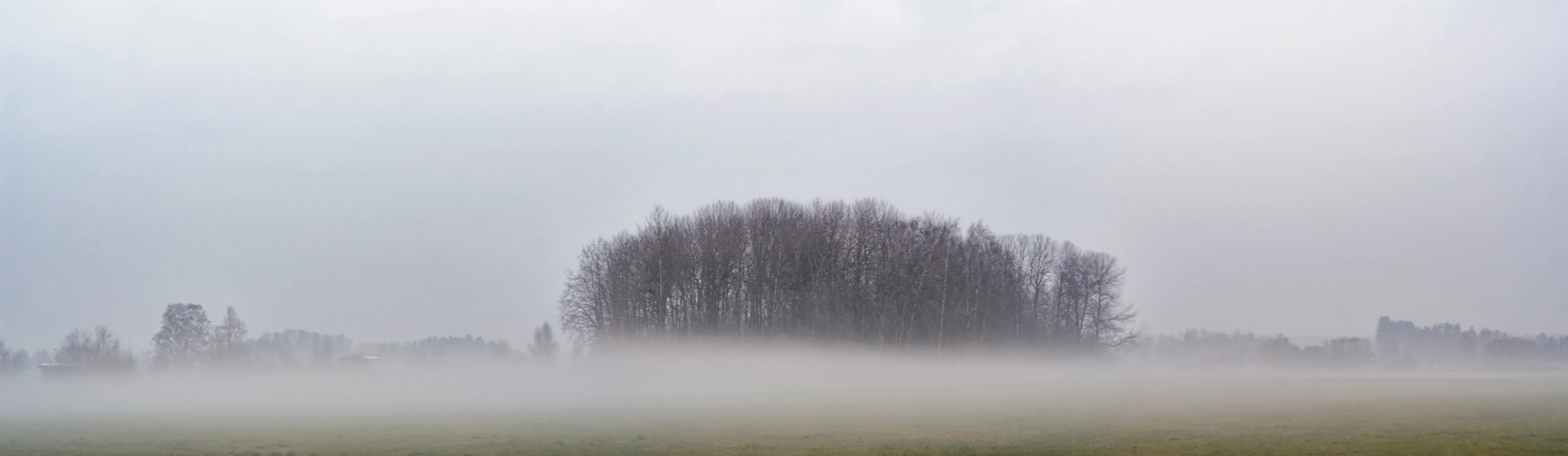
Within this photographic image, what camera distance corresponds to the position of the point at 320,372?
8919 cm

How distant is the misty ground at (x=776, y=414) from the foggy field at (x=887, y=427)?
16cm

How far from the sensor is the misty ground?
2648 centimetres

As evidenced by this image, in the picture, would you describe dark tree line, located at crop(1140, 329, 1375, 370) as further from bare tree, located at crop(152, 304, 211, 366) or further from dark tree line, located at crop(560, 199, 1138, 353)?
bare tree, located at crop(152, 304, 211, 366)

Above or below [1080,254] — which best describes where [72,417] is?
below

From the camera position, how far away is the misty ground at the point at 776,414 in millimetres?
26484

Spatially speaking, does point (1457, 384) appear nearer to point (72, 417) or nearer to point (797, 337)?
point (797, 337)

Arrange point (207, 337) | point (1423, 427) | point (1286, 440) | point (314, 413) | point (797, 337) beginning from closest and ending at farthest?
point (1286, 440) < point (1423, 427) < point (314, 413) < point (797, 337) < point (207, 337)

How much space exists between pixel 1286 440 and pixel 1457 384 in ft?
158

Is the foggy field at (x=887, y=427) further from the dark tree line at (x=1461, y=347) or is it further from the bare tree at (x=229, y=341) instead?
the dark tree line at (x=1461, y=347)

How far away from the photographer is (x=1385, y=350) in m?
145

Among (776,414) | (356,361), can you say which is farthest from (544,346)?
(776,414)

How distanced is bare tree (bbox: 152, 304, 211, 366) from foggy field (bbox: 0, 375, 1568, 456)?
1811 inches

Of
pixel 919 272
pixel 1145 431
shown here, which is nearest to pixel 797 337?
pixel 919 272

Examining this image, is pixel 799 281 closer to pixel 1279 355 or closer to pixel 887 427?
pixel 887 427
